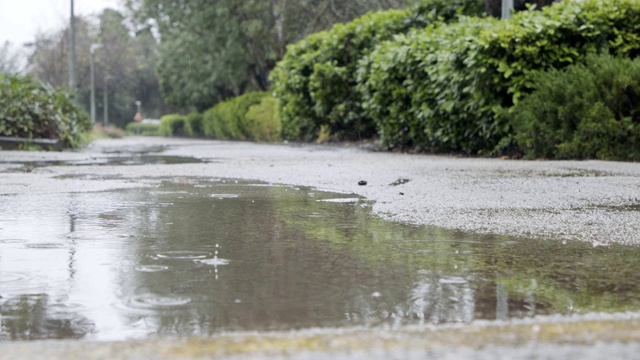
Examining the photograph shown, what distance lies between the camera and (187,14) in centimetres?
4028

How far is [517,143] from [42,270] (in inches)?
404

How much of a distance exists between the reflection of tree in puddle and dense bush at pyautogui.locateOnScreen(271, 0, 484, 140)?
16970mm

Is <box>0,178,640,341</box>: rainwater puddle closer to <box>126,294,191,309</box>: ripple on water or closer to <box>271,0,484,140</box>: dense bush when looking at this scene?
<box>126,294,191,309</box>: ripple on water

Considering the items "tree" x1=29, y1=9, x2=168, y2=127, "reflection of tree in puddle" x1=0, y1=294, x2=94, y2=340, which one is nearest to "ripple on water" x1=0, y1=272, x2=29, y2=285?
"reflection of tree in puddle" x1=0, y1=294, x2=94, y2=340

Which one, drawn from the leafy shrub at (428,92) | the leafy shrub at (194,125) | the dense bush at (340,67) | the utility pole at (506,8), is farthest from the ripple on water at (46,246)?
the leafy shrub at (194,125)

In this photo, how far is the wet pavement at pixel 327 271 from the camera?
2.53m

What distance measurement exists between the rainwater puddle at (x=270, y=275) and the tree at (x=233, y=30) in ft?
92.0

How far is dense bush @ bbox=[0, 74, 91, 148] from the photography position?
61.0 ft

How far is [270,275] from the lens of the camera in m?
3.77

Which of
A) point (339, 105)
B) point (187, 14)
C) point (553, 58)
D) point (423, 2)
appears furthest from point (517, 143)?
point (187, 14)

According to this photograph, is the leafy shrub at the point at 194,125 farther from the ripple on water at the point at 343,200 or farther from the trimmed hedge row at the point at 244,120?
the ripple on water at the point at 343,200

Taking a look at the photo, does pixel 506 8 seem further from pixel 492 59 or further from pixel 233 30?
pixel 233 30

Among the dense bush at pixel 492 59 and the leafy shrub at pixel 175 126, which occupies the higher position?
the dense bush at pixel 492 59

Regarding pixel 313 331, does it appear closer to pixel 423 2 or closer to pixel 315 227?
pixel 315 227
